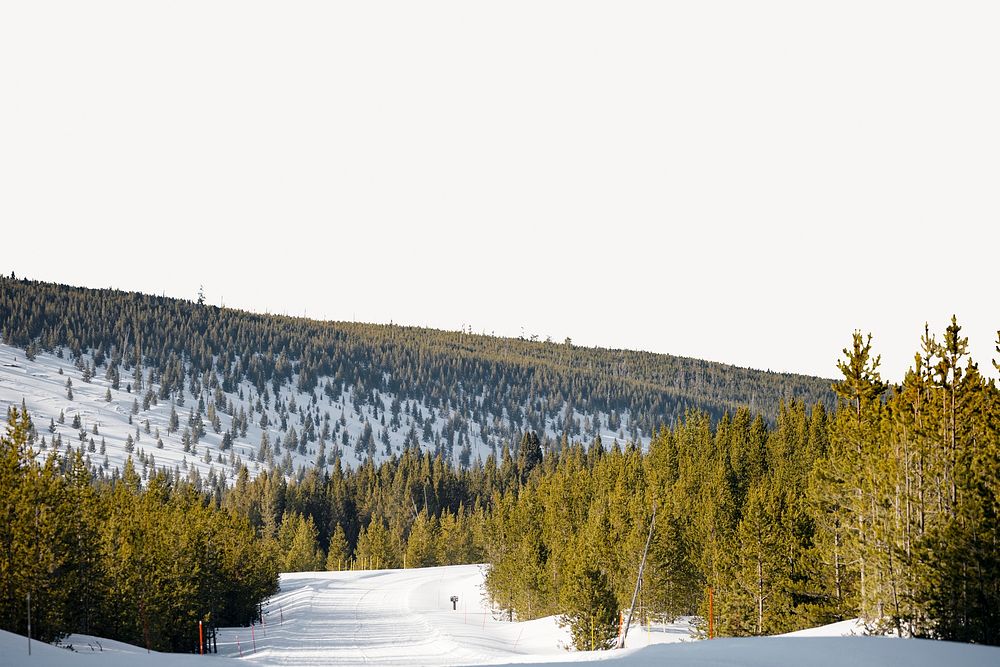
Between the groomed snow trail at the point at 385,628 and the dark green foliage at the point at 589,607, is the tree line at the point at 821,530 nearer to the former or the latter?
the dark green foliage at the point at 589,607

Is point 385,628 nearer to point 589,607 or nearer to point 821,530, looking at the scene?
point 589,607

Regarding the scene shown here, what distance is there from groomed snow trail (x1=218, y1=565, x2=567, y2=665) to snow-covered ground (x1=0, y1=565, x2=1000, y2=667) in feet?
0.32

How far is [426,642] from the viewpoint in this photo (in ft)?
165

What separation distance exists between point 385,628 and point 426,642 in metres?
8.82

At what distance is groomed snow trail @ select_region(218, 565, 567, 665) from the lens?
4359cm

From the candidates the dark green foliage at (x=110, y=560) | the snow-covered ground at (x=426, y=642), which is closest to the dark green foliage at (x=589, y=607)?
the snow-covered ground at (x=426, y=642)

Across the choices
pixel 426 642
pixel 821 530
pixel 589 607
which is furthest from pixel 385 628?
pixel 821 530

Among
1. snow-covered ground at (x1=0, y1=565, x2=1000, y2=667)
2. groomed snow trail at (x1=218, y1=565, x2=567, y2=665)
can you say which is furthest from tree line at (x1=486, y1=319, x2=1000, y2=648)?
groomed snow trail at (x1=218, y1=565, x2=567, y2=665)

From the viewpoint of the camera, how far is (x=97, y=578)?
37.8 metres

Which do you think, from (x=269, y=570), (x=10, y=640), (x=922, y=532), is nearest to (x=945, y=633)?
(x=922, y=532)

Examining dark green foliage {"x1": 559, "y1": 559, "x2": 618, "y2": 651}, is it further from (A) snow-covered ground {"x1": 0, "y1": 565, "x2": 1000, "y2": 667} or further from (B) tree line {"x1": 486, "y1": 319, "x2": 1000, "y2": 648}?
(A) snow-covered ground {"x1": 0, "y1": 565, "x2": 1000, "y2": 667}

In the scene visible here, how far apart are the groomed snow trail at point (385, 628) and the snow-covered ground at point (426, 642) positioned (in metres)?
0.10

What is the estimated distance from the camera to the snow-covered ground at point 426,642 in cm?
2003

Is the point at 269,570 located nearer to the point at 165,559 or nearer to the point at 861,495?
the point at 165,559
